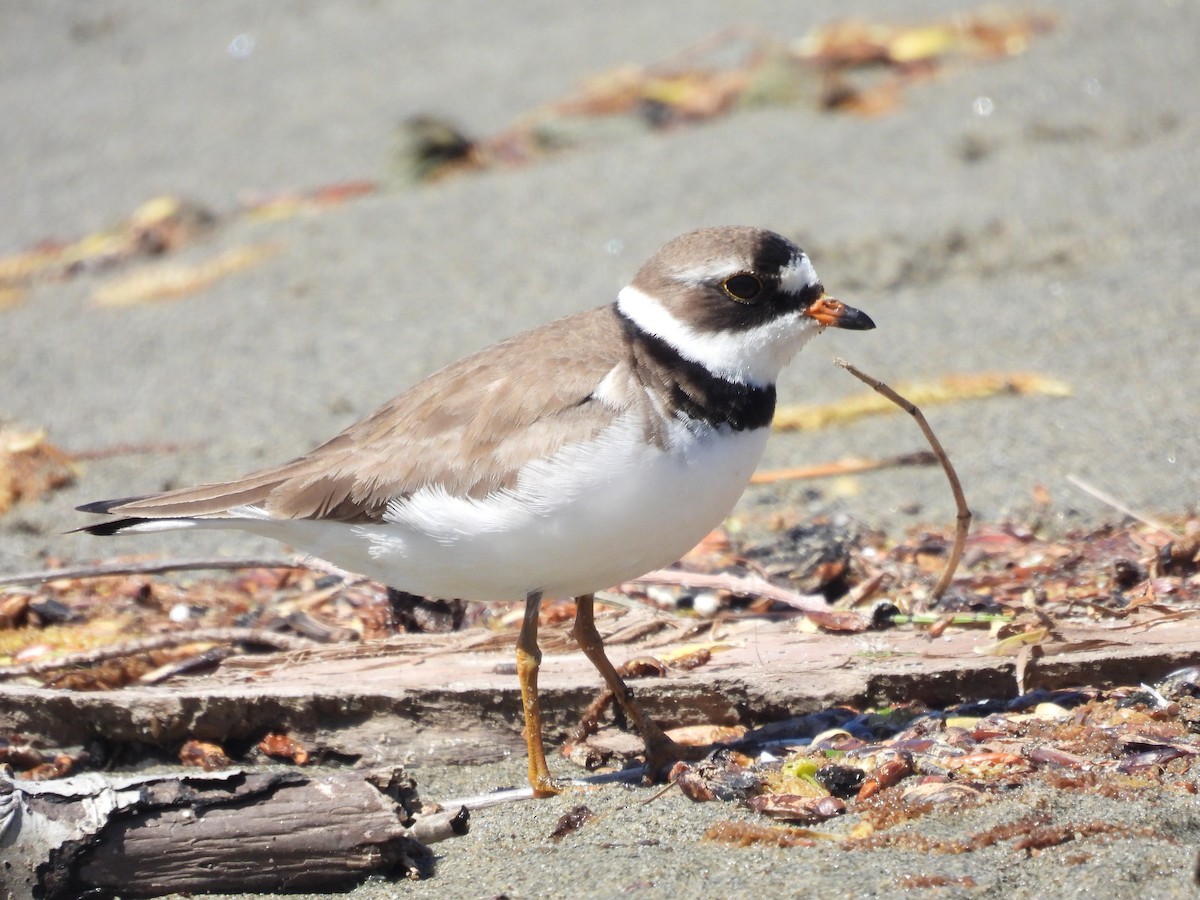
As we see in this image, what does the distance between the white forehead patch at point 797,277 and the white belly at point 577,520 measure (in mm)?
414

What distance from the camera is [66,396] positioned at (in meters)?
7.67

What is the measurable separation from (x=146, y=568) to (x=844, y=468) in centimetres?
296

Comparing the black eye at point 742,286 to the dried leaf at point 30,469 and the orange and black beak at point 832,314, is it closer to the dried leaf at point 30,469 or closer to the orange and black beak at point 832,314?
the orange and black beak at point 832,314

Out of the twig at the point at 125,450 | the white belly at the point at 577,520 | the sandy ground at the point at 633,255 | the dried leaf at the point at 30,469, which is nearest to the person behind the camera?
the white belly at the point at 577,520

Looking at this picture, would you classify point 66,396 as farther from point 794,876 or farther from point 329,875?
point 794,876

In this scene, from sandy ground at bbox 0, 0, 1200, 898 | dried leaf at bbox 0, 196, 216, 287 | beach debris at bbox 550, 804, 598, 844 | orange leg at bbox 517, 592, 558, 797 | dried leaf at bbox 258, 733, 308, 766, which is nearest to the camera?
beach debris at bbox 550, 804, 598, 844

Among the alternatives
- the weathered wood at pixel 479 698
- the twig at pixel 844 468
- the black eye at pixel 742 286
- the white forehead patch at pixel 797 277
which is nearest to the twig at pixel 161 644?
the weathered wood at pixel 479 698

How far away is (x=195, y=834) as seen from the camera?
11.1 ft

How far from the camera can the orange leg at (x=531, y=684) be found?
4020mm

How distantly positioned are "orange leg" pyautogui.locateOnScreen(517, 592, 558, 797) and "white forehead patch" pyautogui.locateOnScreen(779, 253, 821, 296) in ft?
3.69

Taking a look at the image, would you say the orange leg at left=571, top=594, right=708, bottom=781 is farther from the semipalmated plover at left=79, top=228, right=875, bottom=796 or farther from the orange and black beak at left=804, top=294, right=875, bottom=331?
the orange and black beak at left=804, top=294, right=875, bottom=331

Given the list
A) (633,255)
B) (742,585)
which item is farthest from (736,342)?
(633,255)

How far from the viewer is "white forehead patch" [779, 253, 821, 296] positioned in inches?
162

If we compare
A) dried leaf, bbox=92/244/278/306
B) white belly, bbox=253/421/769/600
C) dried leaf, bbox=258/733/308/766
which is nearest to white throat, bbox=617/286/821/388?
white belly, bbox=253/421/769/600
